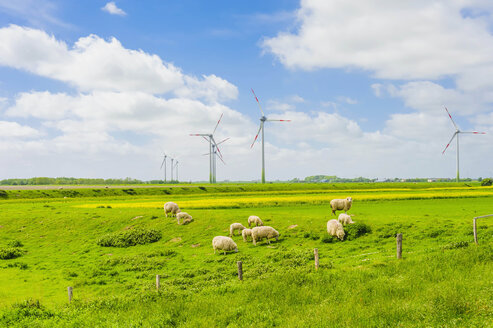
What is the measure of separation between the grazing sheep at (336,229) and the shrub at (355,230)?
23.9 inches

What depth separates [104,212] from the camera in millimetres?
47812

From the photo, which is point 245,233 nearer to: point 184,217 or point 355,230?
point 355,230

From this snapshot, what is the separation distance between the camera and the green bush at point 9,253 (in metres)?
32.4

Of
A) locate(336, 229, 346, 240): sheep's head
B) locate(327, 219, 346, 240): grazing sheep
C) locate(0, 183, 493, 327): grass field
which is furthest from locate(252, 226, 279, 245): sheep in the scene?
locate(336, 229, 346, 240): sheep's head

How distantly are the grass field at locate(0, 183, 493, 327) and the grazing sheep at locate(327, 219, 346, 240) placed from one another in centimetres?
66

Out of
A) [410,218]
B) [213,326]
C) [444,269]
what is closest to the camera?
[213,326]

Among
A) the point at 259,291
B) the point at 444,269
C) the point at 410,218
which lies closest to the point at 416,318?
the point at 444,269

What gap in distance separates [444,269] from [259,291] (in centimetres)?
914

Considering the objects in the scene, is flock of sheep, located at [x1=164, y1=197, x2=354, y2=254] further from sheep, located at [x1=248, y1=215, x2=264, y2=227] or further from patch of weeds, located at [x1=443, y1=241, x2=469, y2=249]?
patch of weeds, located at [x1=443, y1=241, x2=469, y2=249]

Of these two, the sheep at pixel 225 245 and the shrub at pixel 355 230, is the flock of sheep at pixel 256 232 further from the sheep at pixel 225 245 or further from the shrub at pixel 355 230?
the shrub at pixel 355 230

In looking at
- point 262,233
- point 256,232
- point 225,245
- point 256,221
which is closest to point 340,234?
point 262,233

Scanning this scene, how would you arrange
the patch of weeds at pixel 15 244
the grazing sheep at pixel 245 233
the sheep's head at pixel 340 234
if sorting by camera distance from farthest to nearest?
1. the patch of weeds at pixel 15 244
2. the grazing sheep at pixel 245 233
3. the sheep's head at pixel 340 234

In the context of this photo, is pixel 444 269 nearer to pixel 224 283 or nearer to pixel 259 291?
pixel 259 291

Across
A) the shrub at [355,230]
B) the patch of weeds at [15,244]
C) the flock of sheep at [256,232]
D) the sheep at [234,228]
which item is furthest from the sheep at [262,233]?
the patch of weeds at [15,244]
